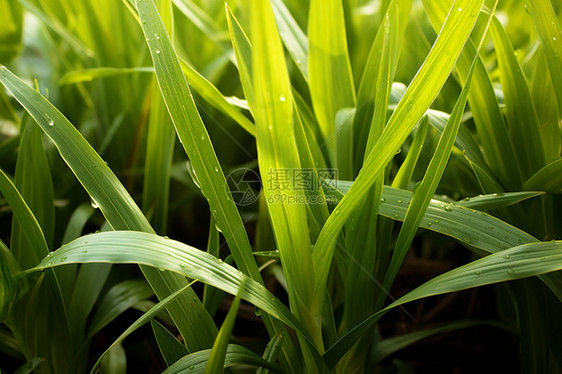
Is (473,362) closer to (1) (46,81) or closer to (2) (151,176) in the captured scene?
(2) (151,176)

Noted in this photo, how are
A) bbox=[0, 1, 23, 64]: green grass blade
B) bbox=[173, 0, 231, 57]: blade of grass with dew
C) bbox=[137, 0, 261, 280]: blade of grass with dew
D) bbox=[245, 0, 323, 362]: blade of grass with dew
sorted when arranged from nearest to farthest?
bbox=[245, 0, 323, 362]: blade of grass with dew < bbox=[137, 0, 261, 280]: blade of grass with dew < bbox=[173, 0, 231, 57]: blade of grass with dew < bbox=[0, 1, 23, 64]: green grass blade

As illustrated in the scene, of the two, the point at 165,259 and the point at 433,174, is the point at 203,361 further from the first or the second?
the point at 433,174

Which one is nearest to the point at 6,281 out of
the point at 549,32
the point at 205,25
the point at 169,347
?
the point at 169,347

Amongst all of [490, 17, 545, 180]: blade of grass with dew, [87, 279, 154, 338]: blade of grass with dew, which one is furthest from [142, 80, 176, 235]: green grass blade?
[490, 17, 545, 180]: blade of grass with dew

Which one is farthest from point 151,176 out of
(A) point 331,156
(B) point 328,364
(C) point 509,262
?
(C) point 509,262

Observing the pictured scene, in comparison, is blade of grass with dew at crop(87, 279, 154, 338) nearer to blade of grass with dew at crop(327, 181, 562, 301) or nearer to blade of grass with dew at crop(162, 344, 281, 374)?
blade of grass with dew at crop(162, 344, 281, 374)

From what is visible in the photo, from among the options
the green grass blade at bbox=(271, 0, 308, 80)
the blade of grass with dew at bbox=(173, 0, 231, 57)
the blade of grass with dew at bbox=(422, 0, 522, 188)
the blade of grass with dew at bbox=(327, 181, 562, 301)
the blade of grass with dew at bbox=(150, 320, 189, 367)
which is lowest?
the blade of grass with dew at bbox=(150, 320, 189, 367)
